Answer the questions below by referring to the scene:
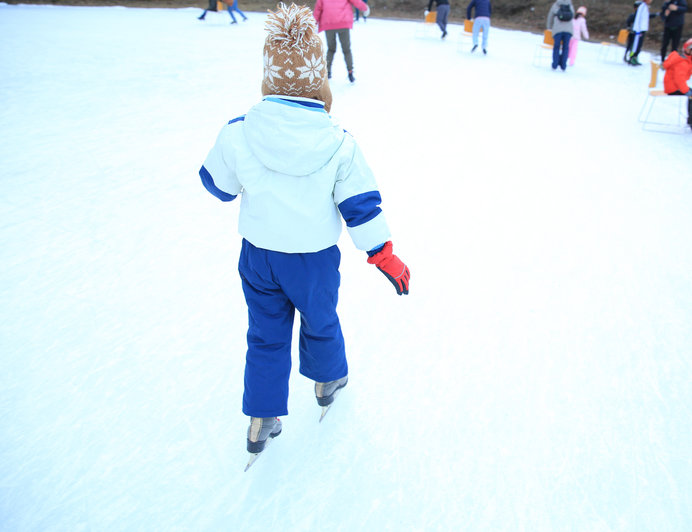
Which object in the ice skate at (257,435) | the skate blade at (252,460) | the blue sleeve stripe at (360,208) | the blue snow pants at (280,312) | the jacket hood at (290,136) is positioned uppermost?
the jacket hood at (290,136)

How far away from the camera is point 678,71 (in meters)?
4.09

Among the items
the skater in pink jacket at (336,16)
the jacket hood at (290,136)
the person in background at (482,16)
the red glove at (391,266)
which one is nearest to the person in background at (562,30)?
the person in background at (482,16)

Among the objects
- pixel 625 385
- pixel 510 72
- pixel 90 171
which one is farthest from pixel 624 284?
pixel 510 72

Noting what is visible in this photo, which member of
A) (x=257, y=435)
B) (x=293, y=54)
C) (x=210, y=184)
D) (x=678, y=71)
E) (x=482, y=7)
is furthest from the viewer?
(x=482, y=7)

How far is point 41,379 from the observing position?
1.69 meters

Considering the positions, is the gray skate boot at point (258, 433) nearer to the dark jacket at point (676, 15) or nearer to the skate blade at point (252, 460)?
the skate blade at point (252, 460)

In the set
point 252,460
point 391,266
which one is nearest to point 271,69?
point 391,266

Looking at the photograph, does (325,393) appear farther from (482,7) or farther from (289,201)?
(482,7)

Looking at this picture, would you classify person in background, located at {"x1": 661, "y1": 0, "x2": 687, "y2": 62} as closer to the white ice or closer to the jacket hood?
the white ice

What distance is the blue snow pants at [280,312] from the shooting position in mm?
1276

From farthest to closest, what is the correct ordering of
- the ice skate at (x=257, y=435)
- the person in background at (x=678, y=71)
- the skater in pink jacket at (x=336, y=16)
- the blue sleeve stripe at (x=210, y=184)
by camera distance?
the skater in pink jacket at (x=336, y=16), the person in background at (x=678, y=71), the ice skate at (x=257, y=435), the blue sleeve stripe at (x=210, y=184)

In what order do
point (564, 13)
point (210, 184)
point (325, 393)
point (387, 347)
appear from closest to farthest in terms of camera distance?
point (210, 184) → point (325, 393) → point (387, 347) → point (564, 13)

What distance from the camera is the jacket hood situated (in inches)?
44.0

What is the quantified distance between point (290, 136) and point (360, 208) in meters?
0.25
